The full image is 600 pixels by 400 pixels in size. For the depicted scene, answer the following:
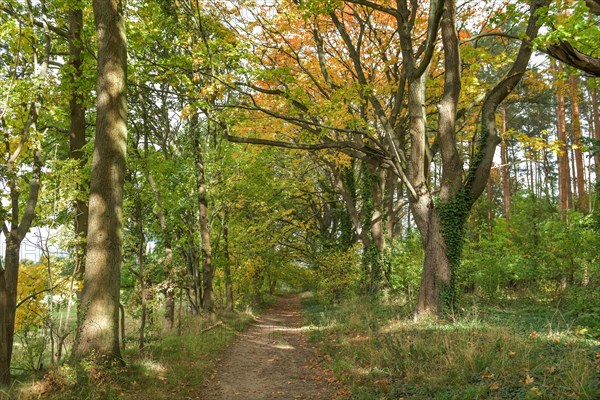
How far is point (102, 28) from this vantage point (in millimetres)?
7094

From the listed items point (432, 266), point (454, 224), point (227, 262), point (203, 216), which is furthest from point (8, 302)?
point (227, 262)

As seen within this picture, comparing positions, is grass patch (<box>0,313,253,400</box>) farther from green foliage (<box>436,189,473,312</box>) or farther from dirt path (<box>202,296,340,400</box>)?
green foliage (<box>436,189,473,312</box>)

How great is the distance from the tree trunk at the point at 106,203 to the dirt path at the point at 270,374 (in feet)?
6.94

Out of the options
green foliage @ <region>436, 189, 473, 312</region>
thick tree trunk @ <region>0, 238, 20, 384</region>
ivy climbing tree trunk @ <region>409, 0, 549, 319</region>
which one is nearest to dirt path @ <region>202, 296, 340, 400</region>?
ivy climbing tree trunk @ <region>409, 0, 549, 319</region>

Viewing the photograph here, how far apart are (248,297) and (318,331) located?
13206 millimetres

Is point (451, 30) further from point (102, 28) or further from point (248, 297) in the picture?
point (248, 297)

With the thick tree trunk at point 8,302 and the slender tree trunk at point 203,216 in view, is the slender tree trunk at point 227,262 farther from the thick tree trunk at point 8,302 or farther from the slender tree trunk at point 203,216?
the thick tree trunk at point 8,302

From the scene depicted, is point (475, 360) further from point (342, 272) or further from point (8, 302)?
point (342, 272)

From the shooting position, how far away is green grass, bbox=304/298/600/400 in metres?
4.74

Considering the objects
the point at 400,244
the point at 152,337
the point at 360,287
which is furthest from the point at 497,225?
the point at 152,337

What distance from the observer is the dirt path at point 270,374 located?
23.6 feet

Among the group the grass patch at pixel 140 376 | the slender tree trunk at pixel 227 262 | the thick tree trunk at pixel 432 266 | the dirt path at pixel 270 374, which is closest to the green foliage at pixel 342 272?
the slender tree trunk at pixel 227 262

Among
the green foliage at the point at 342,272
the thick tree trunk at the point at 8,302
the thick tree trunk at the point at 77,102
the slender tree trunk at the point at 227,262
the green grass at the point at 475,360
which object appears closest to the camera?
the green grass at the point at 475,360

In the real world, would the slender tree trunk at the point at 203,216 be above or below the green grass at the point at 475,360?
above
